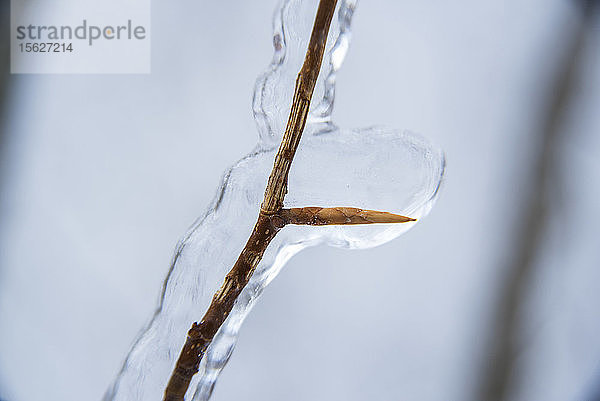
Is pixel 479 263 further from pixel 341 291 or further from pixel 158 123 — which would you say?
pixel 158 123

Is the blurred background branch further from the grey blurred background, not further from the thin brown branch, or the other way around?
the thin brown branch

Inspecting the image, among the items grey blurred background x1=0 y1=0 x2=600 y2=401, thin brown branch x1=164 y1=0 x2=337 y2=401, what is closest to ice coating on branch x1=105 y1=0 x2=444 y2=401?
thin brown branch x1=164 y1=0 x2=337 y2=401

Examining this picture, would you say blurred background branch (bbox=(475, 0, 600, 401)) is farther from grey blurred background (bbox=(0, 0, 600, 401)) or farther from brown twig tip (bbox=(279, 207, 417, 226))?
brown twig tip (bbox=(279, 207, 417, 226))

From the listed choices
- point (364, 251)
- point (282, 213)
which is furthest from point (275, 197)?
point (364, 251)

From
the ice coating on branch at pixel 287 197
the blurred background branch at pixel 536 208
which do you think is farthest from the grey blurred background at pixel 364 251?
the ice coating on branch at pixel 287 197

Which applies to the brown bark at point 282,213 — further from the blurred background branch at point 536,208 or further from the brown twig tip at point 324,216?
the blurred background branch at point 536,208

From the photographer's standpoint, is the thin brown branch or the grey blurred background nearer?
the thin brown branch
